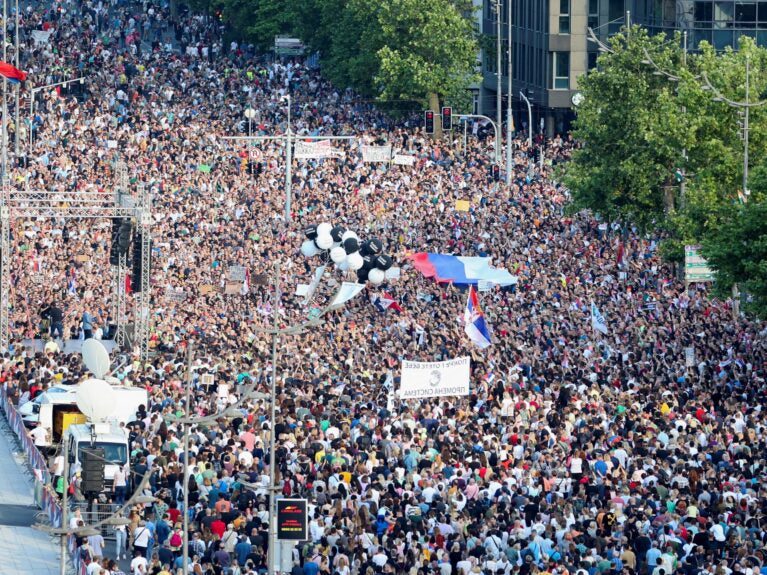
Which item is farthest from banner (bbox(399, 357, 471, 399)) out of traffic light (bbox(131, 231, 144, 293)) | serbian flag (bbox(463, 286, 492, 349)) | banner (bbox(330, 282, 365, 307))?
traffic light (bbox(131, 231, 144, 293))

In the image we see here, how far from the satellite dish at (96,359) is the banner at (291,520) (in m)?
12.8

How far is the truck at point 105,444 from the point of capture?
4303 cm

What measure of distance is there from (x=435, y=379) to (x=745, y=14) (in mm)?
52140

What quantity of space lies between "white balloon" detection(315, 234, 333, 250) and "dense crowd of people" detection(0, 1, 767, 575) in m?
1.62

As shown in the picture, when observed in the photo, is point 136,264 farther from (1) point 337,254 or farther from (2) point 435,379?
(2) point 435,379

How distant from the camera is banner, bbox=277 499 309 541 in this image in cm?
3538

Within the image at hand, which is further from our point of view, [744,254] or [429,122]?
[429,122]

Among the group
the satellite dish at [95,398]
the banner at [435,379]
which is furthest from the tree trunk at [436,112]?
the satellite dish at [95,398]

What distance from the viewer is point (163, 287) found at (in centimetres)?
6631

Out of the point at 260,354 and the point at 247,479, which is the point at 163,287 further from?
the point at 247,479

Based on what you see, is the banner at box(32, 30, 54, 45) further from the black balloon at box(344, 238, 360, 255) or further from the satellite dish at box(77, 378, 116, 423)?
the satellite dish at box(77, 378, 116, 423)

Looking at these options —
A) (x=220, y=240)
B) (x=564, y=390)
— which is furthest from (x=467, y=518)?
(x=220, y=240)

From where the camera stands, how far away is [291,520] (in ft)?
117

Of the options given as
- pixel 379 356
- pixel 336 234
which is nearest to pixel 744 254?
pixel 379 356
